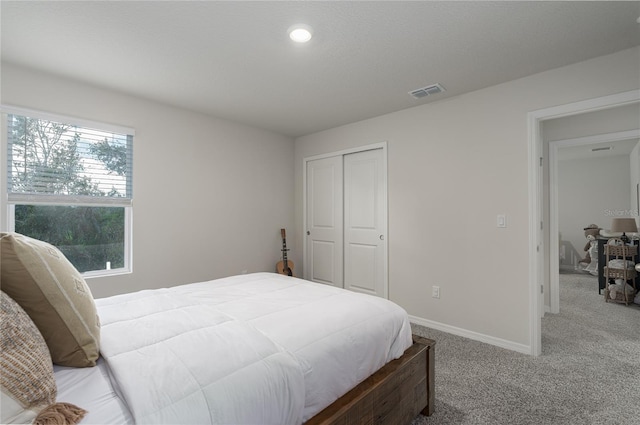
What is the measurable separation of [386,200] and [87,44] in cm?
312

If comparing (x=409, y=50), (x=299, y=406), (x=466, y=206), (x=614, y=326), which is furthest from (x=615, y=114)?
(x=299, y=406)

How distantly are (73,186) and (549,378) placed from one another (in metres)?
4.31

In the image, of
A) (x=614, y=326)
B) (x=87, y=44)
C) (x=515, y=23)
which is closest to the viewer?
(x=515, y=23)

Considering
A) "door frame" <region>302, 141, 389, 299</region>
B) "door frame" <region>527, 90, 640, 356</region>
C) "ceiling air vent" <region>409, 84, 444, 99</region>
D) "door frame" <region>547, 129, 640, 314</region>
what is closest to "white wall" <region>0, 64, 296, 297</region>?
"door frame" <region>302, 141, 389, 299</region>

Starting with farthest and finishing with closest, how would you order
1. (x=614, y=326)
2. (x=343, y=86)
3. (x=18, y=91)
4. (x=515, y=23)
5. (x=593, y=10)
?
1. (x=614, y=326)
2. (x=343, y=86)
3. (x=18, y=91)
4. (x=515, y=23)
5. (x=593, y=10)

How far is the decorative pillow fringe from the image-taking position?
758mm

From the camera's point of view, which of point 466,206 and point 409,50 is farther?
point 466,206

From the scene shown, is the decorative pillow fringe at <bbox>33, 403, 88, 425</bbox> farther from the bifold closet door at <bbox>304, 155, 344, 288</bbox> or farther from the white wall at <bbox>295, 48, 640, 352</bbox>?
the bifold closet door at <bbox>304, 155, 344, 288</bbox>

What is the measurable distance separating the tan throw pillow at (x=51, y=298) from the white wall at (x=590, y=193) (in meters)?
7.42

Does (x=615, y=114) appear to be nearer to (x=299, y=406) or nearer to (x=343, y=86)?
(x=343, y=86)

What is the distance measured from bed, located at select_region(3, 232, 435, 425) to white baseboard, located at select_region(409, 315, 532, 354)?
54.4 inches

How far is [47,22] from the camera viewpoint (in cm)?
197

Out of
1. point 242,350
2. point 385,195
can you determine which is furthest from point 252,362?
point 385,195

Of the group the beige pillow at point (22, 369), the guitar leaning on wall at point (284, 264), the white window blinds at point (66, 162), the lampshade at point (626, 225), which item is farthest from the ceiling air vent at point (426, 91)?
the lampshade at point (626, 225)
